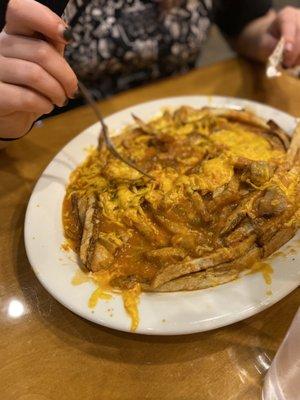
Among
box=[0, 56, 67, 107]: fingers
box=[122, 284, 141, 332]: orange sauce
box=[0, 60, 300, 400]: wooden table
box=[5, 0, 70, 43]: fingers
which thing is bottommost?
box=[0, 60, 300, 400]: wooden table

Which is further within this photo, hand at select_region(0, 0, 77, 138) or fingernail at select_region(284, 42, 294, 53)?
fingernail at select_region(284, 42, 294, 53)

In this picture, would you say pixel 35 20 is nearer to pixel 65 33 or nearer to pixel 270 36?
pixel 65 33

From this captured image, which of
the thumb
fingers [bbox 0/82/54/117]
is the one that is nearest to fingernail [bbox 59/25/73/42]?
fingers [bbox 0/82/54/117]

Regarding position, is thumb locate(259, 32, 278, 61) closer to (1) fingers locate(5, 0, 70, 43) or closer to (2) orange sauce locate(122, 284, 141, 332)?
(1) fingers locate(5, 0, 70, 43)

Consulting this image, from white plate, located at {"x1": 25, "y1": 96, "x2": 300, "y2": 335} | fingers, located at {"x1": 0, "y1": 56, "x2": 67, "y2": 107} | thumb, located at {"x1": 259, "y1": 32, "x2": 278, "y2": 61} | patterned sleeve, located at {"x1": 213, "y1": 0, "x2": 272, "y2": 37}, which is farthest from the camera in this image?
patterned sleeve, located at {"x1": 213, "y1": 0, "x2": 272, "y2": 37}

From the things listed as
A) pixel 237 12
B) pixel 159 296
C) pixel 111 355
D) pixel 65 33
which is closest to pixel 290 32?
pixel 237 12

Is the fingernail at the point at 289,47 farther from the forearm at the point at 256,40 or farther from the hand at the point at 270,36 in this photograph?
the forearm at the point at 256,40
